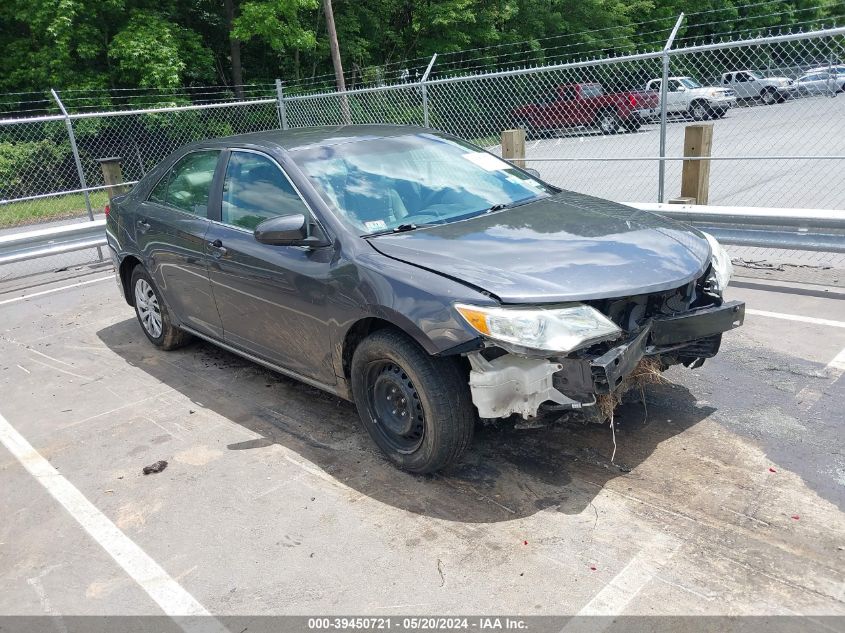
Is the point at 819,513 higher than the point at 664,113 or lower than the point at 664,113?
lower

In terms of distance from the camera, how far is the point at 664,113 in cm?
746

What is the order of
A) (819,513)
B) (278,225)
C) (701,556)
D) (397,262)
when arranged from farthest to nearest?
(278,225), (397,262), (819,513), (701,556)

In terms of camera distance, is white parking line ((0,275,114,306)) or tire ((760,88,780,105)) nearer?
white parking line ((0,275,114,306))

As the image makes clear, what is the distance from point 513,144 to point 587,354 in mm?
6454

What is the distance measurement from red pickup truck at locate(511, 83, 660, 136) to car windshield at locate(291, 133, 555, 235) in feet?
29.9

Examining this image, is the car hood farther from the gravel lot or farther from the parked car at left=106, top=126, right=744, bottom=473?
the gravel lot

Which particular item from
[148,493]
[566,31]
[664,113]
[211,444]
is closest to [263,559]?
[148,493]

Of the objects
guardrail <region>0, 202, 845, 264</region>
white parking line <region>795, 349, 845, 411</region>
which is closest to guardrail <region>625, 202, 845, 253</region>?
guardrail <region>0, 202, 845, 264</region>

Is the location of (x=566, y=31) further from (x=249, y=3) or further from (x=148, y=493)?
(x=148, y=493)

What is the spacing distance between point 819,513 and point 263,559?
2420 millimetres

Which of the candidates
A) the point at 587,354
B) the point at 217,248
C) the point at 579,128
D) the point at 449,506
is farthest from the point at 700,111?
the point at 449,506

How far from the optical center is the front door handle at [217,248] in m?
4.56

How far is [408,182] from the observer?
4301 millimetres

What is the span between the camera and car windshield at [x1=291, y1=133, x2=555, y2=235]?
13.3 feet
